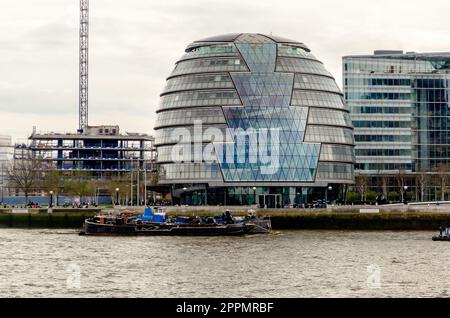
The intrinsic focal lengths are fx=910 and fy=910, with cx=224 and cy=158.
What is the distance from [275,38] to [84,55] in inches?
3179

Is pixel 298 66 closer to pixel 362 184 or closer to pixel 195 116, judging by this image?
pixel 195 116

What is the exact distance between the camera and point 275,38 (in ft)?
415

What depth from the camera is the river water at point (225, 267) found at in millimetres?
39094

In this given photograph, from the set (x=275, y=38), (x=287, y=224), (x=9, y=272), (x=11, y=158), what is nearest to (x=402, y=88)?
(x=275, y=38)

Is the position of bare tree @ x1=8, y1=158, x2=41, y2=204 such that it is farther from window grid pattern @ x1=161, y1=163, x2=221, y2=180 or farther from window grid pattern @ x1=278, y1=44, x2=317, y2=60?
window grid pattern @ x1=278, y1=44, x2=317, y2=60

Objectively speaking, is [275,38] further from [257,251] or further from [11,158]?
[11,158]

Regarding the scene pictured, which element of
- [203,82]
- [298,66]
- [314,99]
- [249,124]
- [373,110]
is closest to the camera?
[249,124]

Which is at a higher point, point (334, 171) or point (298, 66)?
point (298, 66)

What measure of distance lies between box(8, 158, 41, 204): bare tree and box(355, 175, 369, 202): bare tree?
49508mm

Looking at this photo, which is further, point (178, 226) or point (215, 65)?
point (215, 65)

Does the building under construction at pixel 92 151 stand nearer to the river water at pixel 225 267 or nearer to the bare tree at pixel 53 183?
the bare tree at pixel 53 183

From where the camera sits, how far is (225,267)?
4897 centimetres

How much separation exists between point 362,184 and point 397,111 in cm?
2323

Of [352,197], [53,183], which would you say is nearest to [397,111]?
[352,197]
